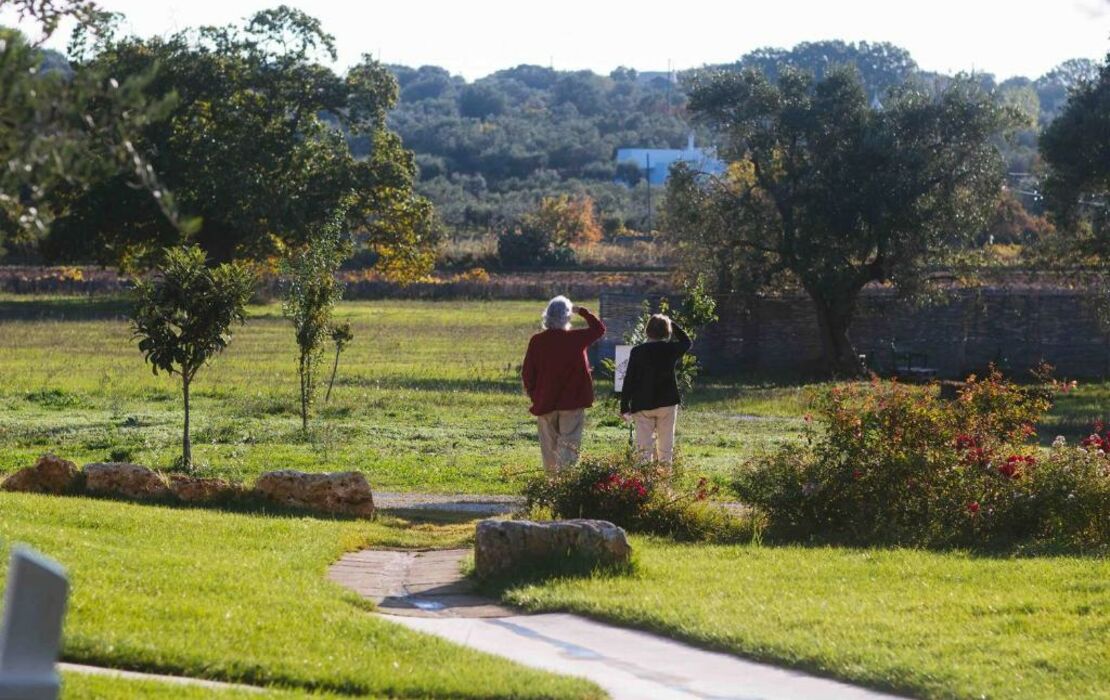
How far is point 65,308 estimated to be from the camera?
6200cm

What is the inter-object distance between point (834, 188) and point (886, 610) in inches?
1235

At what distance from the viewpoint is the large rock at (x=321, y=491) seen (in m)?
15.3

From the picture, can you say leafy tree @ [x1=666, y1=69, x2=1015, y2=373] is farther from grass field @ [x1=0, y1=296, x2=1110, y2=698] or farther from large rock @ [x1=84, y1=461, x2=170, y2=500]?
large rock @ [x1=84, y1=461, x2=170, y2=500]

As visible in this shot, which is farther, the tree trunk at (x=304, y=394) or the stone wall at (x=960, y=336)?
the stone wall at (x=960, y=336)

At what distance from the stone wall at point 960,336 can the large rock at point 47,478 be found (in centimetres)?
2719

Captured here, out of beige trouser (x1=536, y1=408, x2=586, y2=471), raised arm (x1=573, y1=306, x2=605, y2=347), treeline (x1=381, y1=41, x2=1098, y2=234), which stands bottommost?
beige trouser (x1=536, y1=408, x2=586, y2=471)

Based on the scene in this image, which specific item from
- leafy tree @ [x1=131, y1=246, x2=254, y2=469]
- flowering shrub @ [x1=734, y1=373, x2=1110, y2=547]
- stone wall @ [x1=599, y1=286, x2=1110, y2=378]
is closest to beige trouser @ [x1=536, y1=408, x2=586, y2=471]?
flowering shrub @ [x1=734, y1=373, x2=1110, y2=547]

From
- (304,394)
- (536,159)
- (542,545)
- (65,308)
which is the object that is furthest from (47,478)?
(536,159)

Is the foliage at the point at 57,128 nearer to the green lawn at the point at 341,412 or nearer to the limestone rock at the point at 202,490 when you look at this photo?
the limestone rock at the point at 202,490

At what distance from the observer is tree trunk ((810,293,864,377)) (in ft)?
135

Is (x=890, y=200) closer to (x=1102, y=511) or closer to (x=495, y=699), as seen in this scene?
(x=1102, y=511)

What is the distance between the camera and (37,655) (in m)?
4.43

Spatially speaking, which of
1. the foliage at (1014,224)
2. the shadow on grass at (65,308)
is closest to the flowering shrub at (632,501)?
the shadow on grass at (65,308)

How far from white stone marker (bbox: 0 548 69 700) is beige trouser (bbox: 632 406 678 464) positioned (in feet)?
36.2
